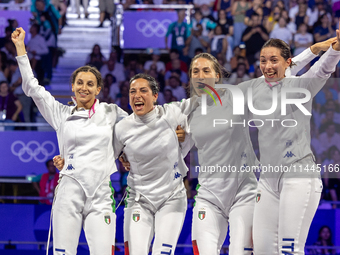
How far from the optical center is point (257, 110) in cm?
351

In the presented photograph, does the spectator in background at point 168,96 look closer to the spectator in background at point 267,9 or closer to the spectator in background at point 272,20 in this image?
the spectator in background at point 272,20

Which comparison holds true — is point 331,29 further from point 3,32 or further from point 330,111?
point 3,32

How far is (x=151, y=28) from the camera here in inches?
366

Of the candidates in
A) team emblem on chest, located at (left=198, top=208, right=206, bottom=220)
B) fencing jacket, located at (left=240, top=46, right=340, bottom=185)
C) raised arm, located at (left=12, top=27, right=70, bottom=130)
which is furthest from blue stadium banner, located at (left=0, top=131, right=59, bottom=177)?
fencing jacket, located at (left=240, top=46, right=340, bottom=185)

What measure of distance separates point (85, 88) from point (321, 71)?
1821 mm

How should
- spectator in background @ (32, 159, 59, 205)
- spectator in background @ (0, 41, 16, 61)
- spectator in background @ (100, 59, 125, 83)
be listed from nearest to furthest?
spectator in background @ (32, 159, 59, 205) < spectator in background @ (100, 59, 125, 83) < spectator in background @ (0, 41, 16, 61)

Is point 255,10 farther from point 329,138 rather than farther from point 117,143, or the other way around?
point 117,143

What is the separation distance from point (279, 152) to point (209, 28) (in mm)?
6324

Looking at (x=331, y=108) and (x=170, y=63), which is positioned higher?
(x=170, y=63)

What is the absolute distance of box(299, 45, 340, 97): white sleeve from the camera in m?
3.19

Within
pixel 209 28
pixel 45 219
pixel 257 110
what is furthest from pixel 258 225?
pixel 209 28

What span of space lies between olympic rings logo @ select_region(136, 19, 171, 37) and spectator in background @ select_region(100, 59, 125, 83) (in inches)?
44.6

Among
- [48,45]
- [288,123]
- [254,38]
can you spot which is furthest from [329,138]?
[48,45]

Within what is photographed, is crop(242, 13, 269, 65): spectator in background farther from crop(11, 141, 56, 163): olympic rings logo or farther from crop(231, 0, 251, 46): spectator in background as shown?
crop(11, 141, 56, 163): olympic rings logo
